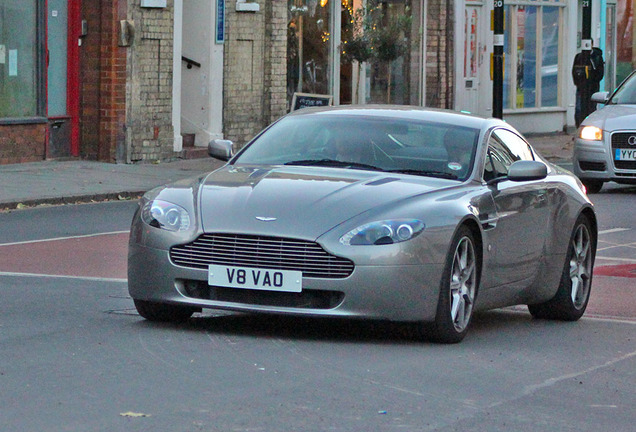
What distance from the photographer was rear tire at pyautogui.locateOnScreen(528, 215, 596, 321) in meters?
9.59

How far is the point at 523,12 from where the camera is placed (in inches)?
1428

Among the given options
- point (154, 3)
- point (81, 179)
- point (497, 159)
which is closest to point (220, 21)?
point (154, 3)

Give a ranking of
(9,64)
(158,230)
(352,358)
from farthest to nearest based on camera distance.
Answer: (9,64)
(158,230)
(352,358)

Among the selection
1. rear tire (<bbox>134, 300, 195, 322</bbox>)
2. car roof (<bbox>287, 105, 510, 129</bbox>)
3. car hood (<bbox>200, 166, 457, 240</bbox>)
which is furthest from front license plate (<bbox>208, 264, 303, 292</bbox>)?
car roof (<bbox>287, 105, 510, 129</bbox>)

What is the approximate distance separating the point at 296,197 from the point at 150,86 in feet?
53.6

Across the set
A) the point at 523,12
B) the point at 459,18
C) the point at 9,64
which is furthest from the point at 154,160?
the point at 523,12

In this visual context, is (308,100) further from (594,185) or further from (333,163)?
(333,163)

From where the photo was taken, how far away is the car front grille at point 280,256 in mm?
7668

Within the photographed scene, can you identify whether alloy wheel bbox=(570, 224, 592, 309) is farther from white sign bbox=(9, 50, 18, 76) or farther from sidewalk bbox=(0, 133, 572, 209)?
white sign bbox=(9, 50, 18, 76)

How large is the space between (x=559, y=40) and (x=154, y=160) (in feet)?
55.0

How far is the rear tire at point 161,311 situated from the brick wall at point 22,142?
45.4ft

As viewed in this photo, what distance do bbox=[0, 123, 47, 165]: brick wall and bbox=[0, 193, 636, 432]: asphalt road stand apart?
11724 millimetres

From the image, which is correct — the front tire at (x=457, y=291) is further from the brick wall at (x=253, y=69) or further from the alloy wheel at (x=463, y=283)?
the brick wall at (x=253, y=69)

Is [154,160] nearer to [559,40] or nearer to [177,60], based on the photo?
[177,60]
